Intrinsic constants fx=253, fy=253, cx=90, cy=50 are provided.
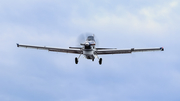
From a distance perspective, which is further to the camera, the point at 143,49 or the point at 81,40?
the point at 143,49

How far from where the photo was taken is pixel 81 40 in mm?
51719

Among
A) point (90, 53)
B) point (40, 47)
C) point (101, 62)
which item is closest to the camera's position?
point (90, 53)

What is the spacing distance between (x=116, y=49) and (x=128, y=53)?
298 cm

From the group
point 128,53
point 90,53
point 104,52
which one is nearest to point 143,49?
point 128,53

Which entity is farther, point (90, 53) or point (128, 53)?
point (128, 53)

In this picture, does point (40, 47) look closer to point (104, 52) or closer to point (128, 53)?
point (104, 52)

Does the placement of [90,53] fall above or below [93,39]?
below

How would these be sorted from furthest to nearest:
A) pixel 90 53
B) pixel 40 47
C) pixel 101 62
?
pixel 40 47 < pixel 101 62 < pixel 90 53

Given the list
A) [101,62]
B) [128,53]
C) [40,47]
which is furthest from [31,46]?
[128,53]

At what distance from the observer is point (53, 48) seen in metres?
57.2

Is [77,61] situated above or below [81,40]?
below

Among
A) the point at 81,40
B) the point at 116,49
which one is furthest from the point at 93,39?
the point at 116,49

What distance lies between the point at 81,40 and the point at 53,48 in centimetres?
864

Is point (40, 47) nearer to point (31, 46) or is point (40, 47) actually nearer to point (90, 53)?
point (31, 46)
